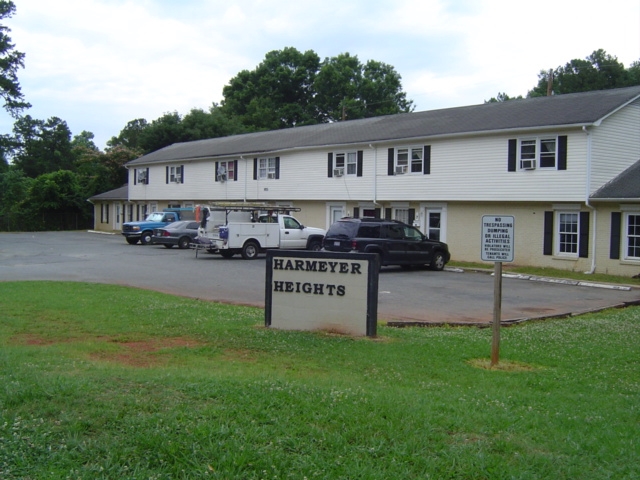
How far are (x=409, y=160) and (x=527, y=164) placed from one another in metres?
6.34

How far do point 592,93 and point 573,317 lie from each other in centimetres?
A: 1763

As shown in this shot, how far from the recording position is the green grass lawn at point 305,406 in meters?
5.09

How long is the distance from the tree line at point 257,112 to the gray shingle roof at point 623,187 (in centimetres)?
3154

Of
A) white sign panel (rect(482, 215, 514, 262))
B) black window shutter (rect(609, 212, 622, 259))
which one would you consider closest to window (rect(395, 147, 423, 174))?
black window shutter (rect(609, 212, 622, 259))

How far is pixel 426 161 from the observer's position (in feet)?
103

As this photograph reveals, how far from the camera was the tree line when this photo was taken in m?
62.0

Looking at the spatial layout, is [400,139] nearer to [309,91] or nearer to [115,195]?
[115,195]

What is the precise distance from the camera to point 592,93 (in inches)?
1182

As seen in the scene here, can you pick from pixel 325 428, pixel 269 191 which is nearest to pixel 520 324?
pixel 325 428

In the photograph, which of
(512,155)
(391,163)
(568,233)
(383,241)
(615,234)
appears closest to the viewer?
(615,234)

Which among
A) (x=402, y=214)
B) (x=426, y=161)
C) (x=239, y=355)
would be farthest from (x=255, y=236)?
(x=239, y=355)

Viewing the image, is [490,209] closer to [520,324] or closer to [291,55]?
[520,324]

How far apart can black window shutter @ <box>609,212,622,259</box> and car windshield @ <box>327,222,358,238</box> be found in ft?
31.0

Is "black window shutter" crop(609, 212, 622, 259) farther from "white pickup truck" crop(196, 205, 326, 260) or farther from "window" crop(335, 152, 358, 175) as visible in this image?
"window" crop(335, 152, 358, 175)
